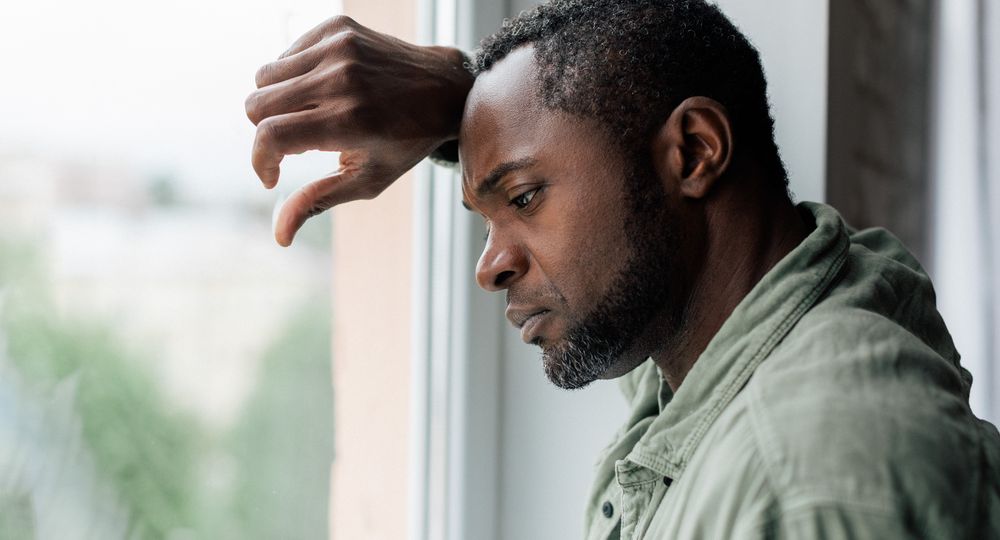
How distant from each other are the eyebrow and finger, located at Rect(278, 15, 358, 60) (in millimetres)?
248

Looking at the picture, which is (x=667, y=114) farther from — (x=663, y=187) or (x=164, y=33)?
(x=164, y=33)

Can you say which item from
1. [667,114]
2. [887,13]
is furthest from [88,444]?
[887,13]

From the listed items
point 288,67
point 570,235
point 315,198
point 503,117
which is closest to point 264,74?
point 288,67

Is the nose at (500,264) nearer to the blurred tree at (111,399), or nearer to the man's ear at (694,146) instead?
the man's ear at (694,146)

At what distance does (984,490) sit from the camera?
749 millimetres

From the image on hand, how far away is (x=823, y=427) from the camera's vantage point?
73 cm

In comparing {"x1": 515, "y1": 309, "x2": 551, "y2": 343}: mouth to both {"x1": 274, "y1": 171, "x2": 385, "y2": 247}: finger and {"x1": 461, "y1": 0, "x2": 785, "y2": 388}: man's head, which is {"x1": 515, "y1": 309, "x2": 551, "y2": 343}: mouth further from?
{"x1": 274, "y1": 171, "x2": 385, "y2": 247}: finger

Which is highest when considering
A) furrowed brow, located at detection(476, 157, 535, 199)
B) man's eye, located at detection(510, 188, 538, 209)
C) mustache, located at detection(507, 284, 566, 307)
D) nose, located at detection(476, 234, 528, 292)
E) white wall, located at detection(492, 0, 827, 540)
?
furrowed brow, located at detection(476, 157, 535, 199)

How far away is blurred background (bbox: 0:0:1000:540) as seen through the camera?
996 millimetres

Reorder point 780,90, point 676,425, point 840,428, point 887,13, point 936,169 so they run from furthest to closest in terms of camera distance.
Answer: point 936,169
point 887,13
point 780,90
point 676,425
point 840,428

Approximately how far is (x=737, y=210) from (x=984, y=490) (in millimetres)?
378

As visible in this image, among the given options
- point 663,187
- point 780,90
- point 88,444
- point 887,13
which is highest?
point 887,13

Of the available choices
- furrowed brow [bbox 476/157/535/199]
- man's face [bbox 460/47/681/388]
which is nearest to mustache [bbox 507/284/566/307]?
man's face [bbox 460/47/681/388]

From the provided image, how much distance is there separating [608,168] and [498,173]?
4.7 inches
